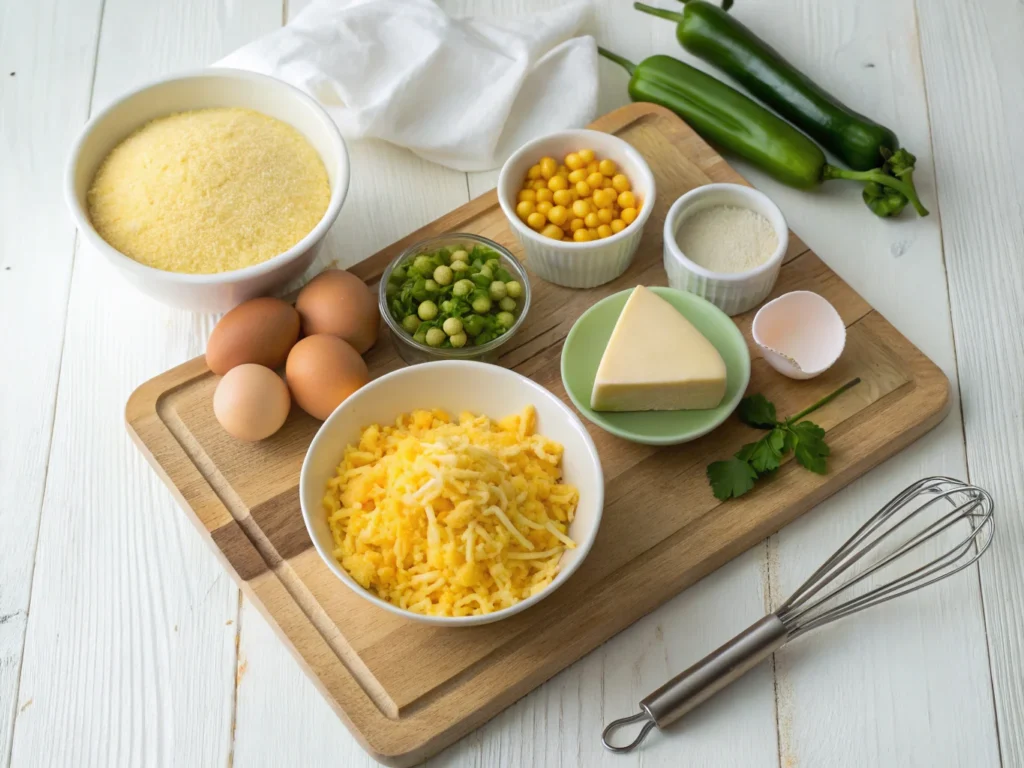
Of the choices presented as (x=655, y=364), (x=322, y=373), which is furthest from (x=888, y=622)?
(x=322, y=373)

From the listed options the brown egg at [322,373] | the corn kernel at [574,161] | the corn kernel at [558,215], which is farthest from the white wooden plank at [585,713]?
the corn kernel at [574,161]

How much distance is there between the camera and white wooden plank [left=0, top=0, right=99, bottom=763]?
2.11 metres

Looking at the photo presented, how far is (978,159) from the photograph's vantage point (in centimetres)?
260

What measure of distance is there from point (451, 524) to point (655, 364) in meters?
0.55

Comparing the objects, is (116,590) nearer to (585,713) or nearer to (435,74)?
(585,713)

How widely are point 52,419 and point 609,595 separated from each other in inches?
51.0

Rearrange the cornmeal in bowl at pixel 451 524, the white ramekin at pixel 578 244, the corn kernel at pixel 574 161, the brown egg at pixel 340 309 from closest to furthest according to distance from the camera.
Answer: the cornmeal in bowl at pixel 451 524 < the brown egg at pixel 340 309 < the white ramekin at pixel 578 244 < the corn kernel at pixel 574 161

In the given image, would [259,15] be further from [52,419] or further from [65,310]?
[52,419]

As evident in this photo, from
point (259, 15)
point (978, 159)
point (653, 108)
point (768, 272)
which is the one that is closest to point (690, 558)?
point (768, 272)

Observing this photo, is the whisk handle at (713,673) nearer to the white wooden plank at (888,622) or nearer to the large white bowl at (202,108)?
the white wooden plank at (888,622)

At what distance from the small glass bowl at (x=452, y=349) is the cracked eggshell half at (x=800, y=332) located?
514 mm

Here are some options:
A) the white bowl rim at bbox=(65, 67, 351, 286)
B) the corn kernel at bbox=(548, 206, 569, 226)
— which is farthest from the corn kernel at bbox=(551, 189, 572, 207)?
the white bowl rim at bbox=(65, 67, 351, 286)

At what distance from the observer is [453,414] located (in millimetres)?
2080

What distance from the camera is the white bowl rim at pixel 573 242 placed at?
2.20 meters
